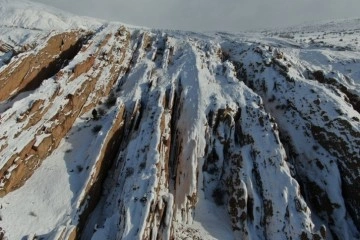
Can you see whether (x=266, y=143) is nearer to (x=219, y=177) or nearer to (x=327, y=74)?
(x=219, y=177)

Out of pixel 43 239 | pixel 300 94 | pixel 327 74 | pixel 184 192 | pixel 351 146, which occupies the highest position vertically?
pixel 327 74

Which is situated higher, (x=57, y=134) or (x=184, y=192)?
(x=57, y=134)

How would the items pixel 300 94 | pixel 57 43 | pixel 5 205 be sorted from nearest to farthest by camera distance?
pixel 5 205 < pixel 300 94 < pixel 57 43

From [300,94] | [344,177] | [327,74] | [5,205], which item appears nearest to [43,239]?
[5,205]

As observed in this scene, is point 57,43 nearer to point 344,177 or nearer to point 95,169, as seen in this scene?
point 95,169

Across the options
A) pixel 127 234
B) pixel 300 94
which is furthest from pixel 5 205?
pixel 300 94

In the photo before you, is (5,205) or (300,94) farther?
(300,94)

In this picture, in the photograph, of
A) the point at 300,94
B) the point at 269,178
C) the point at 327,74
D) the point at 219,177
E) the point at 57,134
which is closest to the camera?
the point at 269,178
